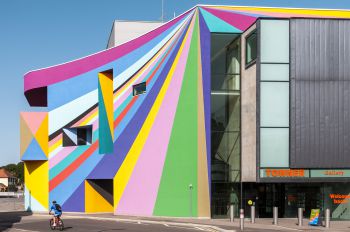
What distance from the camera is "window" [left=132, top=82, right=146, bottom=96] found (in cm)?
3472

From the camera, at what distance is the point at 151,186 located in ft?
108

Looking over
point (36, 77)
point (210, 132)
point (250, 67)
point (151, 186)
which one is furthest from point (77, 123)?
point (250, 67)

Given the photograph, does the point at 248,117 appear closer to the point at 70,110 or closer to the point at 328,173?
the point at 328,173

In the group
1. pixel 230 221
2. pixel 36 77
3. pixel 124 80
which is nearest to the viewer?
pixel 230 221

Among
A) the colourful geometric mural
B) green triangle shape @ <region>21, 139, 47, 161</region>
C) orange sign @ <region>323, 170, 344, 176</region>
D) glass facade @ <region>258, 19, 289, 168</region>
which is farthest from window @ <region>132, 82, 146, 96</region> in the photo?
orange sign @ <region>323, 170, 344, 176</region>

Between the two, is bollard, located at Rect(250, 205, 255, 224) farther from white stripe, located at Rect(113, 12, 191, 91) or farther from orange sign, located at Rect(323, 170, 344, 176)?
white stripe, located at Rect(113, 12, 191, 91)

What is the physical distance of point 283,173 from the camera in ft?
94.1

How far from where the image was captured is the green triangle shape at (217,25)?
32250mm

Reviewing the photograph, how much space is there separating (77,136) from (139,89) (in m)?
8.53

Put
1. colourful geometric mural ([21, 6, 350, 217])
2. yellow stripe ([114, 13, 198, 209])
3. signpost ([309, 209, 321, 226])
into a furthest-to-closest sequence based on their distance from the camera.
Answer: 1. yellow stripe ([114, 13, 198, 209])
2. colourful geometric mural ([21, 6, 350, 217])
3. signpost ([309, 209, 321, 226])

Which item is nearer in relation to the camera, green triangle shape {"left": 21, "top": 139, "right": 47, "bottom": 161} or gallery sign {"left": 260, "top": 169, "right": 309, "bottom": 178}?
gallery sign {"left": 260, "top": 169, "right": 309, "bottom": 178}

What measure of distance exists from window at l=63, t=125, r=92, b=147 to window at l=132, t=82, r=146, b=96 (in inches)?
269

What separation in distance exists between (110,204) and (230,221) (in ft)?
42.7

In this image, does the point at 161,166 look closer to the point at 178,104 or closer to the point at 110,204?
the point at 178,104
